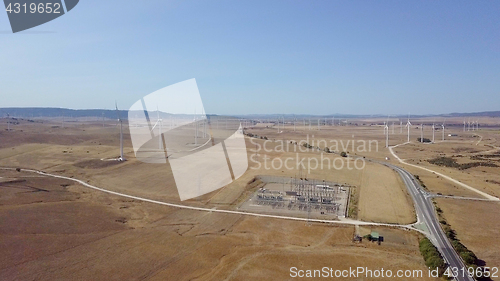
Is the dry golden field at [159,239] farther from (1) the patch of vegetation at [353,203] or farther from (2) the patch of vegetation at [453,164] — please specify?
(2) the patch of vegetation at [453,164]

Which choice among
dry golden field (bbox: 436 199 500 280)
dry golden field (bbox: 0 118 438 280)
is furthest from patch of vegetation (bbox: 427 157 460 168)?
dry golden field (bbox: 0 118 438 280)

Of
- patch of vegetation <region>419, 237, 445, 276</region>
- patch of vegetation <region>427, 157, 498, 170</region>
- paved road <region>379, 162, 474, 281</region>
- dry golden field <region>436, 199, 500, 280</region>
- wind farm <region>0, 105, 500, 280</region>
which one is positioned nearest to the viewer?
patch of vegetation <region>419, 237, 445, 276</region>

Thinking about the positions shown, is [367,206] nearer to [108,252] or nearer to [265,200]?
[265,200]

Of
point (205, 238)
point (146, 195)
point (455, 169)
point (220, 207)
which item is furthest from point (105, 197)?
point (455, 169)

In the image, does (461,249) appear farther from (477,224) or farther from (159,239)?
(159,239)

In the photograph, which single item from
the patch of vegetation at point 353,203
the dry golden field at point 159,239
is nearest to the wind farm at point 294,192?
the patch of vegetation at point 353,203

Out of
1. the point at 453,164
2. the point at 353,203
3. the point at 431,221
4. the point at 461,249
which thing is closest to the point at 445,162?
the point at 453,164

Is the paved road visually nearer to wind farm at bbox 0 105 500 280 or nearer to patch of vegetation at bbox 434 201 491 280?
patch of vegetation at bbox 434 201 491 280
